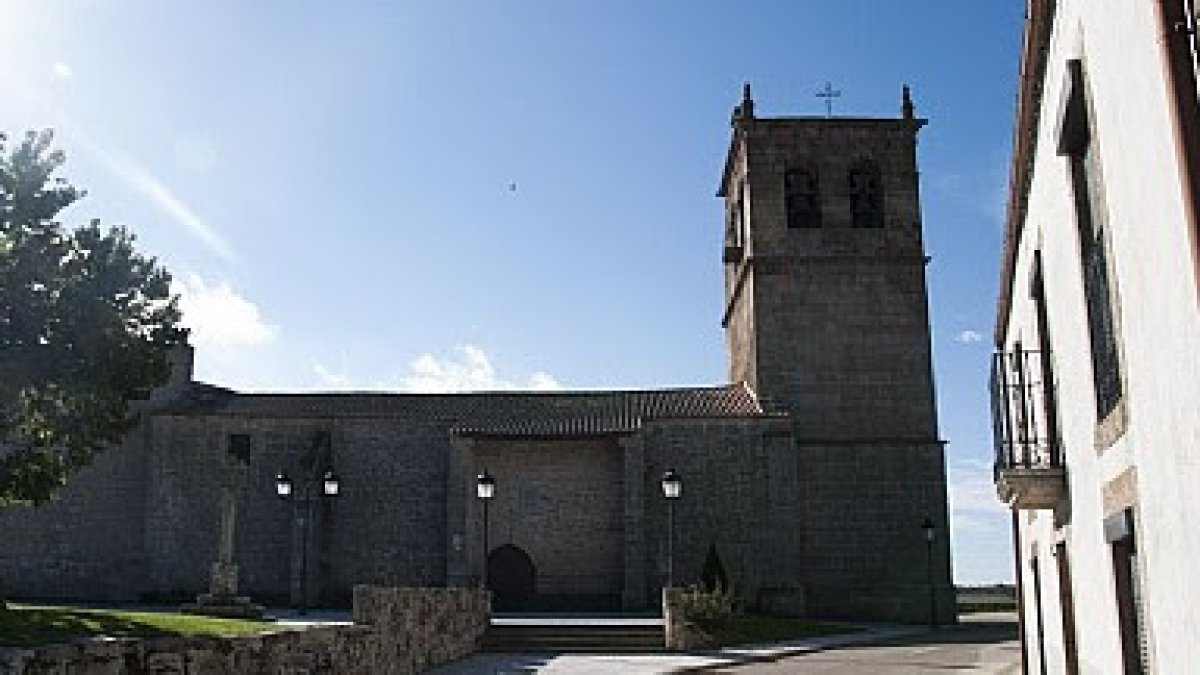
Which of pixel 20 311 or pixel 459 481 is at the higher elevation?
pixel 20 311

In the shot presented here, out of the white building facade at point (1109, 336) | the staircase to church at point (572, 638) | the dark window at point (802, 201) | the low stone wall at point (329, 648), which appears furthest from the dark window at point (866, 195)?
the white building facade at point (1109, 336)

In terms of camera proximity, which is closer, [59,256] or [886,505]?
[59,256]

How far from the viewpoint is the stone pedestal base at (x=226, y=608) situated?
879 inches

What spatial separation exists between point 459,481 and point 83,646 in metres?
26.9

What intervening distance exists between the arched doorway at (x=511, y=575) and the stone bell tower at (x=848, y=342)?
28.3 ft

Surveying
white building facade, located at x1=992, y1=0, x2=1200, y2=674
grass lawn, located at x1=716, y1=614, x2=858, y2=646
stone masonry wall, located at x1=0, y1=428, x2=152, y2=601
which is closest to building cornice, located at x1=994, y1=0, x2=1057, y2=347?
white building facade, located at x1=992, y1=0, x2=1200, y2=674

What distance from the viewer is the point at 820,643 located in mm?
24656

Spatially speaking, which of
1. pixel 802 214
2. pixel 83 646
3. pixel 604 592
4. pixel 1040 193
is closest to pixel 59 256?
pixel 83 646

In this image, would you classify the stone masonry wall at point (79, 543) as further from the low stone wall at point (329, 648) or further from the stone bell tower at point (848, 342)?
the stone bell tower at point (848, 342)

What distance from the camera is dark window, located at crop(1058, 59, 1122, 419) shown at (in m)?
6.99

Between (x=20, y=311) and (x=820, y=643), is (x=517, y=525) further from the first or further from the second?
(x=20, y=311)

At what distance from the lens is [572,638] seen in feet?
76.2

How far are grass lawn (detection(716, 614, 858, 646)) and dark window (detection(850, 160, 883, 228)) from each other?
537 inches

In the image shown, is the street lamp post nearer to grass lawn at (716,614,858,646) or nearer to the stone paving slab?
grass lawn at (716,614,858,646)
